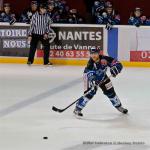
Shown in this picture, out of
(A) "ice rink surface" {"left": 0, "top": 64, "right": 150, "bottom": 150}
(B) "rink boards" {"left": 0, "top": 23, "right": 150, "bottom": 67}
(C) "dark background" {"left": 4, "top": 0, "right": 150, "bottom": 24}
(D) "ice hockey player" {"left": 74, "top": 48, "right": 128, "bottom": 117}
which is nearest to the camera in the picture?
(A) "ice rink surface" {"left": 0, "top": 64, "right": 150, "bottom": 150}

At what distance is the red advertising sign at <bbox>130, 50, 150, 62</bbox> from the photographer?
432 inches

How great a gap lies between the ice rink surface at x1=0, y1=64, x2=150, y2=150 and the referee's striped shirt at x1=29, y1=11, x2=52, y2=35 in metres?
0.88

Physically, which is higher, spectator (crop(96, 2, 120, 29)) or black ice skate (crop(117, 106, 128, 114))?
spectator (crop(96, 2, 120, 29))

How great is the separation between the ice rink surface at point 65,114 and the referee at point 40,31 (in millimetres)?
535

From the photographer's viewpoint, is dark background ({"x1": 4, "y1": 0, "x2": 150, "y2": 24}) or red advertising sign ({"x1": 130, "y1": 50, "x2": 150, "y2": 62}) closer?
red advertising sign ({"x1": 130, "y1": 50, "x2": 150, "y2": 62})

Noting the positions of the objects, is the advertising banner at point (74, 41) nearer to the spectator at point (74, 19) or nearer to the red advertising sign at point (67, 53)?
the red advertising sign at point (67, 53)

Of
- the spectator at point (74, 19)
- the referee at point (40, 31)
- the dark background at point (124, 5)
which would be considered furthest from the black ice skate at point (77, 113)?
the dark background at point (124, 5)

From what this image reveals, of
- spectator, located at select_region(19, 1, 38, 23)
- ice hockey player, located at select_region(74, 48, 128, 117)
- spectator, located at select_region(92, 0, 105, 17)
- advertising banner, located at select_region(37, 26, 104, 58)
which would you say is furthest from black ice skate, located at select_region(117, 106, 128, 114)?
spectator, located at select_region(92, 0, 105, 17)

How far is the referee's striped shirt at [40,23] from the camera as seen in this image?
1098 centimetres

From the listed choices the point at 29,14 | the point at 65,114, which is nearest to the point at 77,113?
the point at 65,114

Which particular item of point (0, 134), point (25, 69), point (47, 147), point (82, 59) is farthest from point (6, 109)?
point (82, 59)

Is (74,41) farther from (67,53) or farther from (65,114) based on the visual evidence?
(65,114)

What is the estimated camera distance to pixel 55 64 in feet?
37.1

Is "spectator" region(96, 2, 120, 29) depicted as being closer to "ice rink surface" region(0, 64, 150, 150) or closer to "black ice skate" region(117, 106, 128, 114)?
"ice rink surface" region(0, 64, 150, 150)
